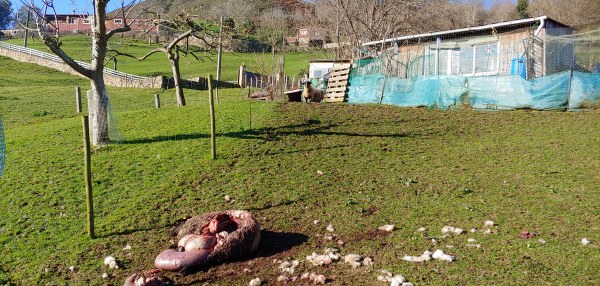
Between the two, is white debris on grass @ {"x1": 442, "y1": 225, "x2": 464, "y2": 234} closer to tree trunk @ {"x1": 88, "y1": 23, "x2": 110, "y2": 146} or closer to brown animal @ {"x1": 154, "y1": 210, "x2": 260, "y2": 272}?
brown animal @ {"x1": 154, "y1": 210, "x2": 260, "y2": 272}

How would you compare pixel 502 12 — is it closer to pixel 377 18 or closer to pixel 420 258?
pixel 377 18

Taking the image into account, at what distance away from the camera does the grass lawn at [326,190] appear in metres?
6.89

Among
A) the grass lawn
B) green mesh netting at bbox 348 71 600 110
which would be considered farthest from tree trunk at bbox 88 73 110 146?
green mesh netting at bbox 348 71 600 110

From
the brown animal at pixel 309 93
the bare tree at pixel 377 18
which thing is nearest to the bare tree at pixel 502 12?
the bare tree at pixel 377 18

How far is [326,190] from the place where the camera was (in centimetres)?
1030

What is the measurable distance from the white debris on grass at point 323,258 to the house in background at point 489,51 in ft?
49.0

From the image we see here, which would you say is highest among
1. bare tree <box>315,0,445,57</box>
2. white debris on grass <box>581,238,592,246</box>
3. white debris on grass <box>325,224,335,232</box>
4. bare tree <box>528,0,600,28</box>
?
bare tree <box>528,0,600,28</box>

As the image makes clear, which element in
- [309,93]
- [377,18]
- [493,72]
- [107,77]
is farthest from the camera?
[107,77]

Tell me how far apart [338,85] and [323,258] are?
628 inches

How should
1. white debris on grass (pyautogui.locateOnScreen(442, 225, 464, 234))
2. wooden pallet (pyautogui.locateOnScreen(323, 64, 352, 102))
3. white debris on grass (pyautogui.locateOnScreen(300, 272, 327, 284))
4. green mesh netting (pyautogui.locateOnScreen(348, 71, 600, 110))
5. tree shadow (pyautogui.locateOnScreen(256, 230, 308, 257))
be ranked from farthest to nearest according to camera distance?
1. wooden pallet (pyautogui.locateOnScreen(323, 64, 352, 102))
2. green mesh netting (pyautogui.locateOnScreen(348, 71, 600, 110))
3. white debris on grass (pyautogui.locateOnScreen(442, 225, 464, 234))
4. tree shadow (pyautogui.locateOnScreen(256, 230, 308, 257))
5. white debris on grass (pyautogui.locateOnScreen(300, 272, 327, 284))

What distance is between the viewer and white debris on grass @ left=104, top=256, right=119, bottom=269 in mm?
7223

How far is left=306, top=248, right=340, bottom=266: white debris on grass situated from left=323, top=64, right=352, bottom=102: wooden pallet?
49.9ft

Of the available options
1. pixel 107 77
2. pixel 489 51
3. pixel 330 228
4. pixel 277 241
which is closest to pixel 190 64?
pixel 107 77

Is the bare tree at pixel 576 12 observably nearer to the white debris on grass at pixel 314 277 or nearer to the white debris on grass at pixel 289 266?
the white debris on grass at pixel 289 266
